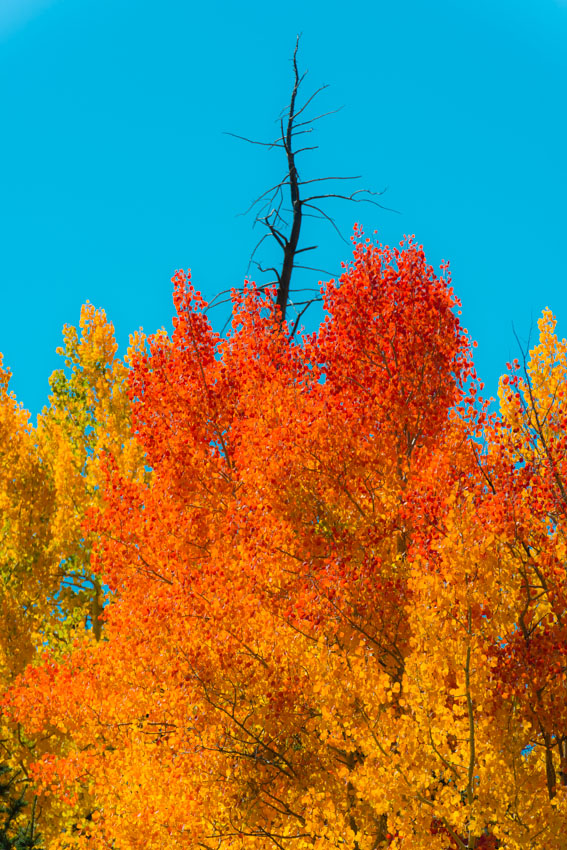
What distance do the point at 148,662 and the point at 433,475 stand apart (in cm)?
468

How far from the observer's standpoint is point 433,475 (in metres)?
10.7

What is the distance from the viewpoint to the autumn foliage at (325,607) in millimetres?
7703

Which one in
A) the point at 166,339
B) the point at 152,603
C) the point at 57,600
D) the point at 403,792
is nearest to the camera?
the point at 403,792

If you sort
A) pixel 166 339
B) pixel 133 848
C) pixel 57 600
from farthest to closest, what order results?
pixel 57 600, pixel 166 339, pixel 133 848

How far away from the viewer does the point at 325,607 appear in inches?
385

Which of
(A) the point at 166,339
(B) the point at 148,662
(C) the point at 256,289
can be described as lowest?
(B) the point at 148,662

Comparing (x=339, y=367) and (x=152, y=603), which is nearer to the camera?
(x=152, y=603)

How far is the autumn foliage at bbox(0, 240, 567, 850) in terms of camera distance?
7703 millimetres

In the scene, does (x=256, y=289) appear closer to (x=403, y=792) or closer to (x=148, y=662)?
(x=148, y=662)

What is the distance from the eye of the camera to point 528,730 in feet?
25.7

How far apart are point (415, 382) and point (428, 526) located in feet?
12.0

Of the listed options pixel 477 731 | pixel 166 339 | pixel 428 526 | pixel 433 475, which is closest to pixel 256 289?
pixel 166 339

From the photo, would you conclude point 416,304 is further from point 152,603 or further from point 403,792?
point 403,792

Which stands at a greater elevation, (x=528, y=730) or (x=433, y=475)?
(x=433, y=475)
